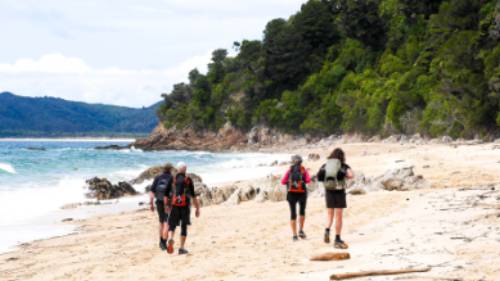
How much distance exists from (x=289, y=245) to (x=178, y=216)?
6.48 ft

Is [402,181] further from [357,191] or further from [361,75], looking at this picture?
[361,75]

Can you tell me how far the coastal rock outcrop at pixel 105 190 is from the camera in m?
23.2

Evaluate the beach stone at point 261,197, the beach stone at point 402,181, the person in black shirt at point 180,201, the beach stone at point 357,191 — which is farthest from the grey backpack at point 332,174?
the beach stone at point 261,197

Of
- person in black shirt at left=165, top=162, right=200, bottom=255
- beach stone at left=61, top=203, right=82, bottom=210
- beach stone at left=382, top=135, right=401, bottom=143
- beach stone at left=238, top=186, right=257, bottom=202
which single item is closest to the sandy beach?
person in black shirt at left=165, top=162, right=200, bottom=255

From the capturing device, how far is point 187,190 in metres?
10.2

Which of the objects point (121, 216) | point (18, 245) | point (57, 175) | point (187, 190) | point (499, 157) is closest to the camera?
point (187, 190)

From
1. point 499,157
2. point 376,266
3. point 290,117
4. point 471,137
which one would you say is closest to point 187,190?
point 376,266

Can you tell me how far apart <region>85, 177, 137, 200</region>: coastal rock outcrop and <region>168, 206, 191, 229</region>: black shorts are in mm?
13384

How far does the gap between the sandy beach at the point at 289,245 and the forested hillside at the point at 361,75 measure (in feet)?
92.3

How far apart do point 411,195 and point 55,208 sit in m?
12.2

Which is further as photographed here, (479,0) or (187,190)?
(479,0)

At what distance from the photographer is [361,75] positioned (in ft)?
249

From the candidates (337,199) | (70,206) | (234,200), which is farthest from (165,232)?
(70,206)

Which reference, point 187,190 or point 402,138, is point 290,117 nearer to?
point 402,138
